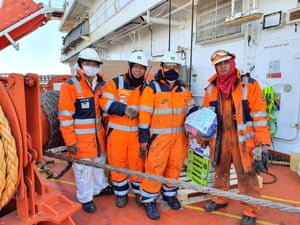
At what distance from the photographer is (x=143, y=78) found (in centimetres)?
281

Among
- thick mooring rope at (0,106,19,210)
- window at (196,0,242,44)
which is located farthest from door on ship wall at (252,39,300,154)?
thick mooring rope at (0,106,19,210)

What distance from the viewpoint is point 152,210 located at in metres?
2.66

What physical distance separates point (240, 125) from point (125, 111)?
1160 mm

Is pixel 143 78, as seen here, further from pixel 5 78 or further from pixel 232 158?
pixel 5 78

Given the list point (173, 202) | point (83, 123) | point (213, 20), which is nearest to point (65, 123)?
point (83, 123)

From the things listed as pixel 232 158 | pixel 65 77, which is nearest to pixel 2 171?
pixel 232 158

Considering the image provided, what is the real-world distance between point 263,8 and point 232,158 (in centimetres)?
324

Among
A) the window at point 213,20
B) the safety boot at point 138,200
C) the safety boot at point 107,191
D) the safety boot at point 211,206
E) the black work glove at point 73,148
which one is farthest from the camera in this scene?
the window at point 213,20

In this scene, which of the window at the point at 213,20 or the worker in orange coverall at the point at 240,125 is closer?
the worker in orange coverall at the point at 240,125

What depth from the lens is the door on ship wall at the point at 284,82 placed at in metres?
4.12

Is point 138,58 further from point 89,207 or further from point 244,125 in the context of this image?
point 89,207

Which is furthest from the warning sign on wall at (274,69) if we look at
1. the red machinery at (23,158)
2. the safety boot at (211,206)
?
the red machinery at (23,158)

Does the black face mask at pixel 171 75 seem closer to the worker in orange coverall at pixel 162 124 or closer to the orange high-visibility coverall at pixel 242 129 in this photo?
the worker in orange coverall at pixel 162 124

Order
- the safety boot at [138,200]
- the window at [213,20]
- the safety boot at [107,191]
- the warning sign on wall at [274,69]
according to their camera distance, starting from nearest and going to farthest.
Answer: the safety boot at [138,200] → the safety boot at [107,191] → the warning sign on wall at [274,69] → the window at [213,20]
